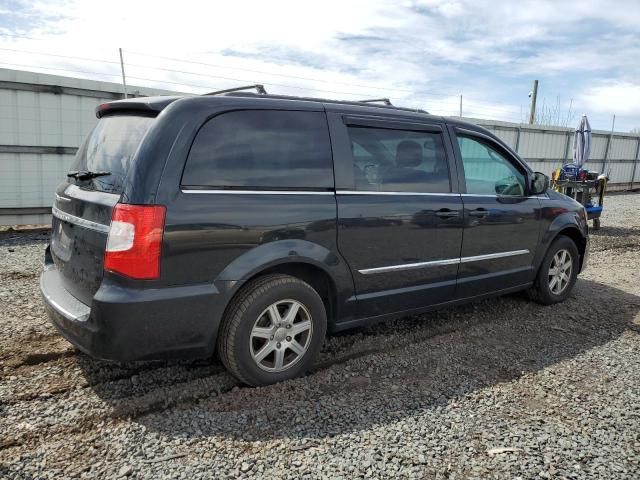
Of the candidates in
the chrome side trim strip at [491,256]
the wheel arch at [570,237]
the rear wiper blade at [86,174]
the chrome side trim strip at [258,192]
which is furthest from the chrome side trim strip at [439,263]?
the rear wiper blade at [86,174]

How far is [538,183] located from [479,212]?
1.02 metres

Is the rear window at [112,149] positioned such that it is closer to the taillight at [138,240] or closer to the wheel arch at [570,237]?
the taillight at [138,240]

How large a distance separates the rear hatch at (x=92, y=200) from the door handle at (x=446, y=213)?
86.7 inches

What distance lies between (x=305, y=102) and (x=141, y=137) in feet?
3.65

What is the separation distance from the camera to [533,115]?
22859 mm

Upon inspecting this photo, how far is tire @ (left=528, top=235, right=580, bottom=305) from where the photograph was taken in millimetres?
4992

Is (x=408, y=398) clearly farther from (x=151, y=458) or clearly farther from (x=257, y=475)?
(x=151, y=458)

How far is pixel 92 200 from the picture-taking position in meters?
2.91

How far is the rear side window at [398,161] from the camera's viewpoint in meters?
3.51

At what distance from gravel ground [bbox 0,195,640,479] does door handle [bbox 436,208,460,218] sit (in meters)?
1.04

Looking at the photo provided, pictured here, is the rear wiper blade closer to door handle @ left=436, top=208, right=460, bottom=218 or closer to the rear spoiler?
the rear spoiler

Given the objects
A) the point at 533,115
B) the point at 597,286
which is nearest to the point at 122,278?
the point at 597,286

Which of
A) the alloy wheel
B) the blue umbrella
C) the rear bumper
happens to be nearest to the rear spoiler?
the rear bumper

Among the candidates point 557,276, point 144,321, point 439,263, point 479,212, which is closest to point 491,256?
point 479,212
